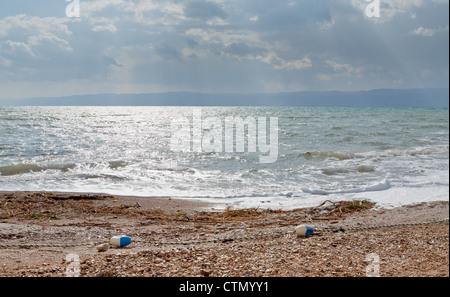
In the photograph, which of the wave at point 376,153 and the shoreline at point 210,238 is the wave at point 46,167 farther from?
the wave at point 376,153

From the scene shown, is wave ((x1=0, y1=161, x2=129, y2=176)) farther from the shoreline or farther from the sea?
the shoreline

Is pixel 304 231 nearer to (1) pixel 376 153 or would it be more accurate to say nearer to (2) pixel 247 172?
(2) pixel 247 172

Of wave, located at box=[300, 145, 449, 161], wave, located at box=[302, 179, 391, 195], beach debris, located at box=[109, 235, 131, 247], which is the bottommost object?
wave, located at box=[302, 179, 391, 195]

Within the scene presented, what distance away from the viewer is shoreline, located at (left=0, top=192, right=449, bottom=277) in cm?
364

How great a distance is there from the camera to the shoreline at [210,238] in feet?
11.9

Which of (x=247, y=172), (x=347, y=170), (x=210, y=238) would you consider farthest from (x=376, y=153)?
(x=210, y=238)

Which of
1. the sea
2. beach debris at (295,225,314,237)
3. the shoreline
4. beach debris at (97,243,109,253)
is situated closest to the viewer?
the shoreline

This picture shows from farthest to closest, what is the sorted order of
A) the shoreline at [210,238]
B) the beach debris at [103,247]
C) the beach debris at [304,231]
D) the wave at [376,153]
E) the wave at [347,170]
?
the wave at [376,153] < the wave at [347,170] < the beach debris at [304,231] < the beach debris at [103,247] < the shoreline at [210,238]

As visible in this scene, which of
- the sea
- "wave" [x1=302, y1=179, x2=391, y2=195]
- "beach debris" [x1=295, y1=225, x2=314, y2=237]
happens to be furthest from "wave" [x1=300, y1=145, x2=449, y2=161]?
"beach debris" [x1=295, y1=225, x2=314, y2=237]

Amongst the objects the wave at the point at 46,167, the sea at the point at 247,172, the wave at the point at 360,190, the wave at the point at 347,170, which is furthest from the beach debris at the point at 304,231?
the wave at the point at 46,167

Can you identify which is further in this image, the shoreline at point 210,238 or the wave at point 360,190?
the wave at point 360,190

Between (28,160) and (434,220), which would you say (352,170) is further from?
(28,160)

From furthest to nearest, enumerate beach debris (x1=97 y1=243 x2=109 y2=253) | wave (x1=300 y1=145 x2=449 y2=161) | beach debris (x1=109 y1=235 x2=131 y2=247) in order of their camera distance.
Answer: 1. wave (x1=300 y1=145 x2=449 y2=161)
2. beach debris (x1=109 y1=235 x2=131 y2=247)
3. beach debris (x1=97 y1=243 x2=109 y2=253)
